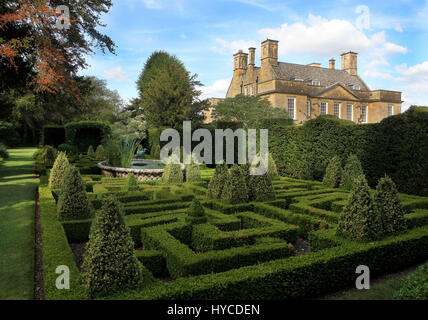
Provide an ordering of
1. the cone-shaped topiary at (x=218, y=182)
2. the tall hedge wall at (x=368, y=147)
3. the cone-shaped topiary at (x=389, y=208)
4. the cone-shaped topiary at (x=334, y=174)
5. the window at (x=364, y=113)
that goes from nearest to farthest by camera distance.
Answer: the cone-shaped topiary at (x=389, y=208) < the cone-shaped topiary at (x=218, y=182) < the tall hedge wall at (x=368, y=147) < the cone-shaped topiary at (x=334, y=174) < the window at (x=364, y=113)

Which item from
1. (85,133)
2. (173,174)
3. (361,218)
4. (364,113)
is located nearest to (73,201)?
Answer: (173,174)

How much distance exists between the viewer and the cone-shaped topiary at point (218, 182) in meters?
9.54

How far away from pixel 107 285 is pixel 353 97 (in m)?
47.6

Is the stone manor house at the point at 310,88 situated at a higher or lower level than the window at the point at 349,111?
higher

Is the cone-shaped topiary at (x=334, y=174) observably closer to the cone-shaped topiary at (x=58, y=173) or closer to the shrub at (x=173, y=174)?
the shrub at (x=173, y=174)

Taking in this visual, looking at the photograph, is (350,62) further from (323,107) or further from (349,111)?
(323,107)

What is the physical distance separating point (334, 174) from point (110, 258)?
1073 cm

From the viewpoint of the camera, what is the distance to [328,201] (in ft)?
30.9

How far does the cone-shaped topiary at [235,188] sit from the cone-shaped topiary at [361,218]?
349 cm

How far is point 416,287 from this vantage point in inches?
155

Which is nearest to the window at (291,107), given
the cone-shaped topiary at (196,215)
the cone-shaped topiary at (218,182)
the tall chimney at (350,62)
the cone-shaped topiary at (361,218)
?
the tall chimney at (350,62)

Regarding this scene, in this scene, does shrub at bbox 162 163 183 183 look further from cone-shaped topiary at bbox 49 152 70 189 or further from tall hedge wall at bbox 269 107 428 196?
tall hedge wall at bbox 269 107 428 196

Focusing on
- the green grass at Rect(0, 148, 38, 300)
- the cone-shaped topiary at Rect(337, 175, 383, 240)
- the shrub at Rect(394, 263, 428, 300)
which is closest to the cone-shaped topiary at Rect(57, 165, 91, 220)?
the green grass at Rect(0, 148, 38, 300)

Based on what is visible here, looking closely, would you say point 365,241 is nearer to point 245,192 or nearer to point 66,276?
point 245,192
